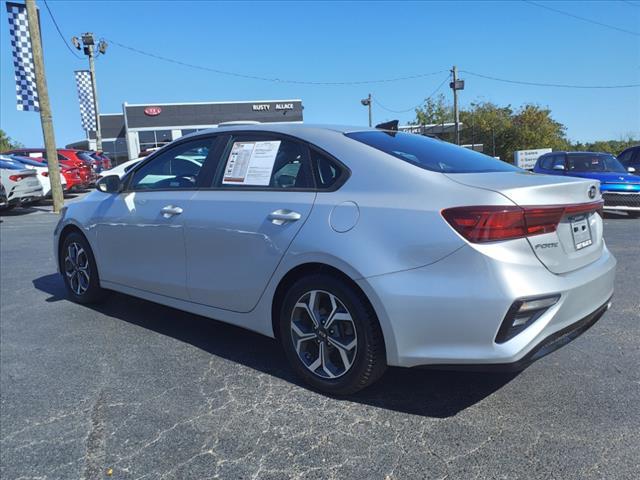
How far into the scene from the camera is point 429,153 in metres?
3.34

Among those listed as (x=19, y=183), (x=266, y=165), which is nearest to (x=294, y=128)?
(x=266, y=165)

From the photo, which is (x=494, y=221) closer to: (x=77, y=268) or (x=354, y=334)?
(x=354, y=334)

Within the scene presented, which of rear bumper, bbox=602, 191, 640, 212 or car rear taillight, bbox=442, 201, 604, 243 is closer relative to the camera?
car rear taillight, bbox=442, 201, 604, 243

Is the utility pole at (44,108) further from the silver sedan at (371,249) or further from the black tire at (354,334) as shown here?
the black tire at (354,334)

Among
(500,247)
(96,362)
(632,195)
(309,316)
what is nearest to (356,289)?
(309,316)

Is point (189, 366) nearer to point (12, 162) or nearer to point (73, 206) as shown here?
point (73, 206)

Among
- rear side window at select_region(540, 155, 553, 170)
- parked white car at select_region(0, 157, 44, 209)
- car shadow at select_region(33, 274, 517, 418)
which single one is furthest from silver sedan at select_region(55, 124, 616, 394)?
parked white car at select_region(0, 157, 44, 209)

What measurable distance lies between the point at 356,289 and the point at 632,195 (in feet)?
32.7

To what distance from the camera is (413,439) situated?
2627 millimetres

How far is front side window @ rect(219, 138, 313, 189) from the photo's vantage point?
328cm

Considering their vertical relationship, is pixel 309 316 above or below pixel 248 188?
below

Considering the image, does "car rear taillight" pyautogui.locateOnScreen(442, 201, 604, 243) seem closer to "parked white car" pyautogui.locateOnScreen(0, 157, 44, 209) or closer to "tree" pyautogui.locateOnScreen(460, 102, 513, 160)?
"parked white car" pyautogui.locateOnScreen(0, 157, 44, 209)

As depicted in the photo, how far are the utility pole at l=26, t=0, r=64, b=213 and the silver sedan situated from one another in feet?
36.6

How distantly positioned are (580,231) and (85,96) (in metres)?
32.6
